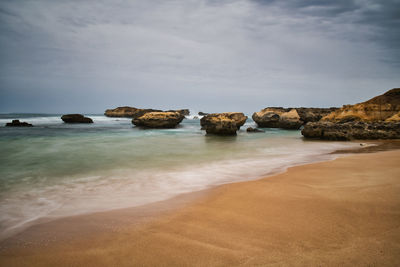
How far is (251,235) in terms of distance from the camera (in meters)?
2.04

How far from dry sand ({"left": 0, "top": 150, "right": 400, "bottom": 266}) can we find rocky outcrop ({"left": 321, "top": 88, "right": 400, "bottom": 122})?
47.6ft

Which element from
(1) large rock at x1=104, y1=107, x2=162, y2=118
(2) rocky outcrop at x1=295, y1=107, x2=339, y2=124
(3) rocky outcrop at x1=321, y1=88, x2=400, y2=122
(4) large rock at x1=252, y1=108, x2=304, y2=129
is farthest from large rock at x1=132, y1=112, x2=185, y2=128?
(1) large rock at x1=104, y1=107, x2=162, y2=118

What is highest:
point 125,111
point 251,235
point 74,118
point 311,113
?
point 125,111

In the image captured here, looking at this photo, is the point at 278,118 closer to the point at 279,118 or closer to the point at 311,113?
the point at 279,118

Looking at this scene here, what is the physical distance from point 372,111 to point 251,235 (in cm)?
1790

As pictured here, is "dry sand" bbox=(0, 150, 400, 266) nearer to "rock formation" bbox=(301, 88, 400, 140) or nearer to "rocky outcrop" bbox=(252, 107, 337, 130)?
"rock formation" bbox=(301, 88, 400, 140)

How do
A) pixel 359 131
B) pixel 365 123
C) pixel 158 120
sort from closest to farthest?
pixel 359 131
pixel 365 123
pixel 158 120

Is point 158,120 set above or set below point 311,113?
below

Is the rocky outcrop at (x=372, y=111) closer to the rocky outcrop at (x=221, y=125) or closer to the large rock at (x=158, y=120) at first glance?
Answer: the rocky outcrop at (x=221, y=125)

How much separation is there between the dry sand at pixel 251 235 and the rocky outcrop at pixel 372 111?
14522mm

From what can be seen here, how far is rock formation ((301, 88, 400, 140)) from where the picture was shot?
40.4 ft

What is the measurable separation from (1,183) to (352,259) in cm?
621

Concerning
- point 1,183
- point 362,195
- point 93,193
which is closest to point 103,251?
point 93,193

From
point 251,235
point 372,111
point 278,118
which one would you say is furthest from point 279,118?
point 251,235
